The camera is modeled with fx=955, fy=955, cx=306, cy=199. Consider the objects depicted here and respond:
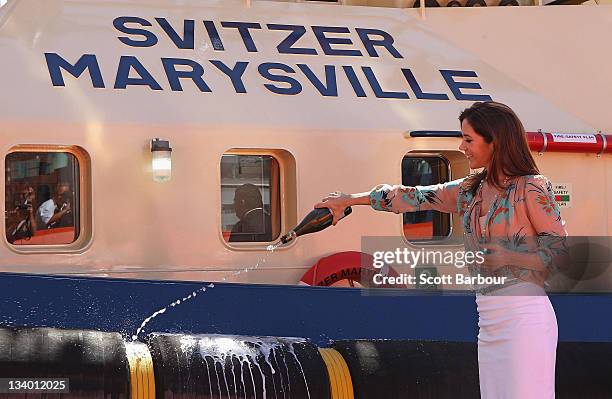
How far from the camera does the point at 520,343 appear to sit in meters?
2.55

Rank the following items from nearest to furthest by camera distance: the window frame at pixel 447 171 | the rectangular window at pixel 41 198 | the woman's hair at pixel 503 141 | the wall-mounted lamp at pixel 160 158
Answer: the woman's hair at pixel 503 141 → the rectangular window at pixel 41 198 → the wall-mounted lamp at pixel 160 158 → the window frame at pixel 447 171

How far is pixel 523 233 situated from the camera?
262 cm

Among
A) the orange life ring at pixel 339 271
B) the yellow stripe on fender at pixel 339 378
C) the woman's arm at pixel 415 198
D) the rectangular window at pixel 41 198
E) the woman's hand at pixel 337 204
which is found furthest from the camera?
the orange life ring at pixel 339 271

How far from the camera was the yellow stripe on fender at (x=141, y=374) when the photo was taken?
377 cm

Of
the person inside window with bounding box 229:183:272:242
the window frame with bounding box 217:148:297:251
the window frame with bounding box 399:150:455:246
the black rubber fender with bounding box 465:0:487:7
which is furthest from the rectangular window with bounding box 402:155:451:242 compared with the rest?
the black rubber fender with bounding box 465:0:487:7

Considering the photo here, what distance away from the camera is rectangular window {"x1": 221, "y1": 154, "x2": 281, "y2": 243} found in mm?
5219

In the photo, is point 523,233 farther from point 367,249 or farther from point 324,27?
point 324,27

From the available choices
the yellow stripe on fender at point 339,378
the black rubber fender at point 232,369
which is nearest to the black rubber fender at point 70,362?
the black rubber fender at point 232,369

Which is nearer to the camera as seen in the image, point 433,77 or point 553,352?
point 553,352

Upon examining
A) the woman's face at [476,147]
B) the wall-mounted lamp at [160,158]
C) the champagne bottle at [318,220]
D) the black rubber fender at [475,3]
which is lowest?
the champagne bottle at [318,220]

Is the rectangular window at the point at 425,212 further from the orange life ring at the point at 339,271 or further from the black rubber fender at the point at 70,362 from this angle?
the black rubber fender at the point at 70,362

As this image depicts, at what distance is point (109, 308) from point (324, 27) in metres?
2.25

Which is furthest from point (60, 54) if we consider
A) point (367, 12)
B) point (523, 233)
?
point (523, 233)

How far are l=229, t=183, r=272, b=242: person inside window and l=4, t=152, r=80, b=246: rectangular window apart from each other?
86cm
